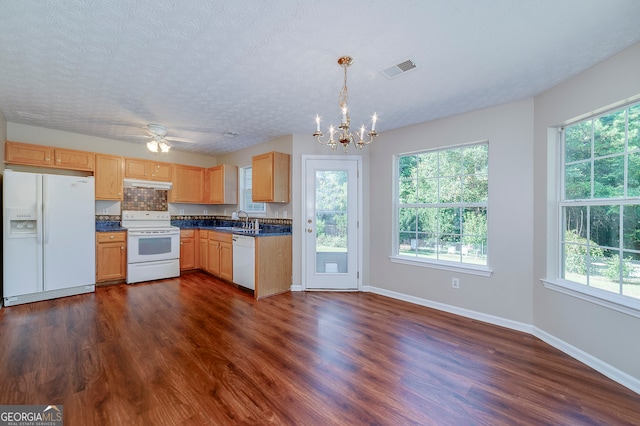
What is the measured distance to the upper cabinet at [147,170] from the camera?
184 inches

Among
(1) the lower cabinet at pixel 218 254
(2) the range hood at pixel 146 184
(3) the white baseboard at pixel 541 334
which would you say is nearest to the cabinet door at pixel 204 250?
(1) the lower cabinet at pixel 218 254

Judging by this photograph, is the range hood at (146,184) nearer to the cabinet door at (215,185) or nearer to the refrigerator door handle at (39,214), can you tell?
the cabinet door at (215,185)

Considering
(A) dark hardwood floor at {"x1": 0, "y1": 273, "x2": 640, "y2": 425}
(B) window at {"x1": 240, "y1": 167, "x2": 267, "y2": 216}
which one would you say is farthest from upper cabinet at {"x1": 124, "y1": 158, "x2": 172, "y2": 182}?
(A) dark hardwood floor at {"x1": 0, "y1": 273, "x2": 640, "y2": 425}

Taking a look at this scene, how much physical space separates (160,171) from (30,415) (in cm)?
418

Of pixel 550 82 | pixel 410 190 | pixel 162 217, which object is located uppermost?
pixel 550 82

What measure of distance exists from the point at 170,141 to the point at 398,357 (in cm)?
472

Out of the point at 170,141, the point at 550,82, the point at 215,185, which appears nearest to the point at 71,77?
the point at 170,141

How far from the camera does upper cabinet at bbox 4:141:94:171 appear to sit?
3693 millimetres

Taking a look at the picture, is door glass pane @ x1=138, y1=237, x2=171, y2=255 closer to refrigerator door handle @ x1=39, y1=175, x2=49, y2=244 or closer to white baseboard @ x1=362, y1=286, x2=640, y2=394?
refrigerator door handle @ x1=39, y1=175, x2=49, y2=244

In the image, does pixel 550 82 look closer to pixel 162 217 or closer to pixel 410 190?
pixel 410 190

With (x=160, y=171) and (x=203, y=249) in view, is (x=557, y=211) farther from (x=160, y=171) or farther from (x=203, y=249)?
(x=160, y=171)

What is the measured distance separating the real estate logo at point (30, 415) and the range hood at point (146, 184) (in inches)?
147

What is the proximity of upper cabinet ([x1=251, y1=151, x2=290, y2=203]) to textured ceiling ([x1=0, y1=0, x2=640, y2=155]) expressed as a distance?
3.11 ft

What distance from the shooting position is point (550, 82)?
2455 millimetres
